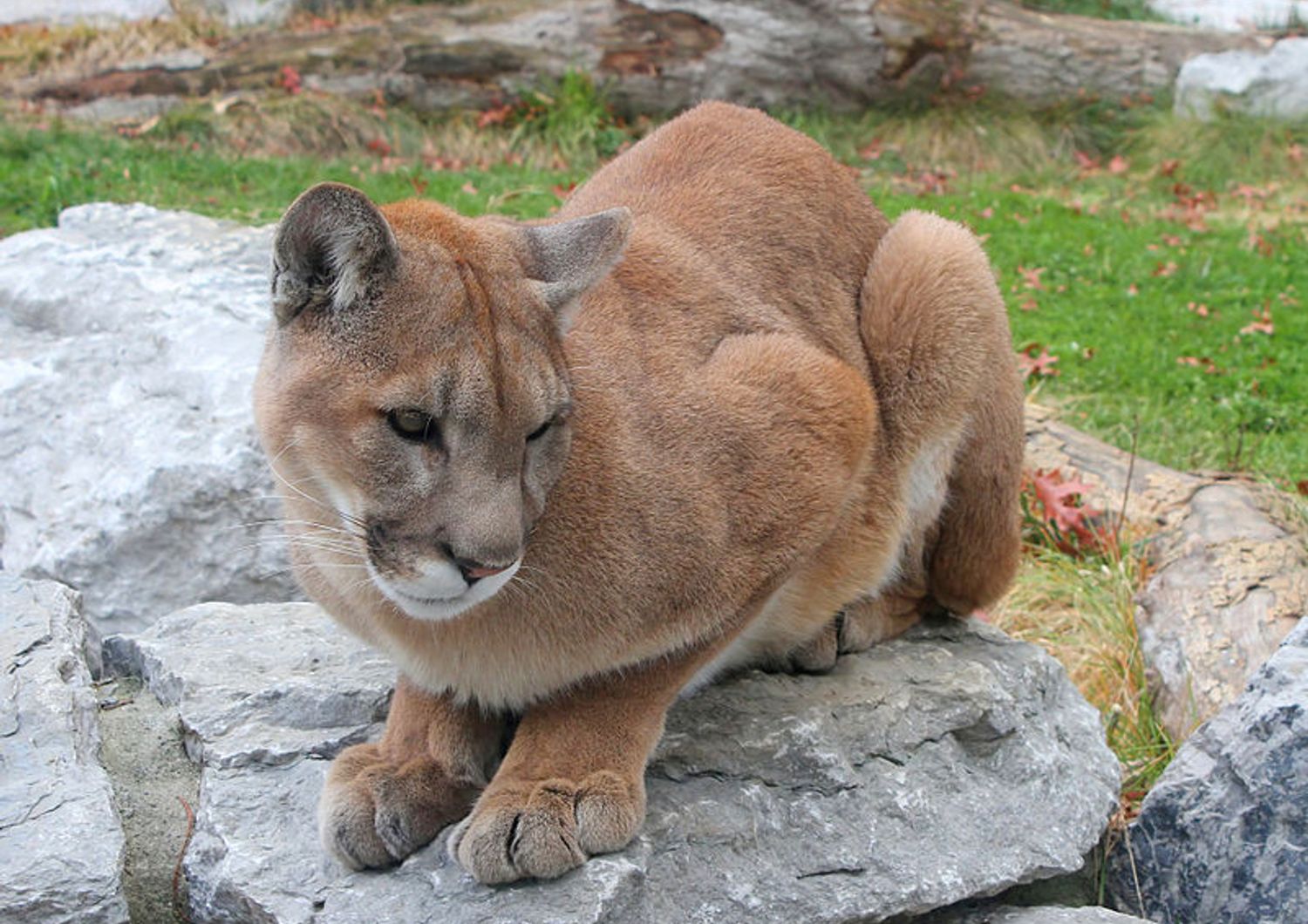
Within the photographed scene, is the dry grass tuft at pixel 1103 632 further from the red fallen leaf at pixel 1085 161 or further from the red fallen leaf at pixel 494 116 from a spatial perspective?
the red fallen leaf at pixel 1085 161

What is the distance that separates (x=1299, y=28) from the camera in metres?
16.3

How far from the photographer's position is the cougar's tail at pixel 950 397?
4633 millimetres

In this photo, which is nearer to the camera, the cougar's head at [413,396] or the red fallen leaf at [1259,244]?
the cougar's head at [413,396]

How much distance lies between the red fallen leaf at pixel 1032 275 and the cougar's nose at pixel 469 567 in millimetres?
8311

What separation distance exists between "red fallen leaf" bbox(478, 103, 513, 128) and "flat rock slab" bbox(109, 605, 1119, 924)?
361 inches

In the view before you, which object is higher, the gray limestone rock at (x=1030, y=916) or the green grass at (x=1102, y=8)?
the gray limestone rock at (x=1030, y=916)

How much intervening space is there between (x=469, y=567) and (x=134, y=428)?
3.51 metres

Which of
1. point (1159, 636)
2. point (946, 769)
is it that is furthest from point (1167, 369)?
point (946, 769)

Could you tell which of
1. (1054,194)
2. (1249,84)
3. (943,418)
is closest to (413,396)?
(943,418)

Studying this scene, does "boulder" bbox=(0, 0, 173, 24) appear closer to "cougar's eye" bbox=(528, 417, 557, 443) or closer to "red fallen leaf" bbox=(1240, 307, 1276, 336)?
"red fallen leaf" bbox=(1240, 307, 1276, 336)

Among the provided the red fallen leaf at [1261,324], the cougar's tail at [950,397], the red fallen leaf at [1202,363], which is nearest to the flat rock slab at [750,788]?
the cougar's tail at [950,397]

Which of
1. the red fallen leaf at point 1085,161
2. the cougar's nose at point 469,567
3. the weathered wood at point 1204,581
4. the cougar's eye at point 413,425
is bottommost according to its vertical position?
the red fallen leaf at point 1085,161

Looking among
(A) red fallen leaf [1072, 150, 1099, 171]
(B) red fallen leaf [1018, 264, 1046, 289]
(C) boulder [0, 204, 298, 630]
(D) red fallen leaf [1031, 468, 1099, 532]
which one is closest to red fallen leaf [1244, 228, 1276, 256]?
(B) red fallen leaf [1018, 264, 1046, 289]

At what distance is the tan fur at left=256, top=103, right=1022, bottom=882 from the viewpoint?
330 centimetres
